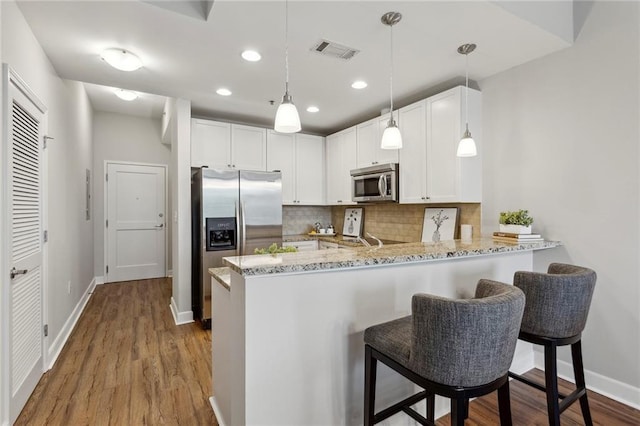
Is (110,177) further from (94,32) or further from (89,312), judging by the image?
(94,32)

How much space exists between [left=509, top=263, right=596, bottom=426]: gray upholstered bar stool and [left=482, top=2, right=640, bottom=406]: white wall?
0.78 m

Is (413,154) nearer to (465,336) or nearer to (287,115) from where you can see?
(287,115)

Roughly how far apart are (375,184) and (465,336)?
2.75 m

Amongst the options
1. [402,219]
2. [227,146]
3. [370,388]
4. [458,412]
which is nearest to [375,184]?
[402,219]

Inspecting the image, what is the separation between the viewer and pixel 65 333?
3189 millimetres

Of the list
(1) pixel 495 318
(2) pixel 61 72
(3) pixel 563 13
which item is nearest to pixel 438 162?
(3) pixel 563 13

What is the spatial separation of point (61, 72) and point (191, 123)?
125 centimetres

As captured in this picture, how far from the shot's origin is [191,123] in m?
3.80

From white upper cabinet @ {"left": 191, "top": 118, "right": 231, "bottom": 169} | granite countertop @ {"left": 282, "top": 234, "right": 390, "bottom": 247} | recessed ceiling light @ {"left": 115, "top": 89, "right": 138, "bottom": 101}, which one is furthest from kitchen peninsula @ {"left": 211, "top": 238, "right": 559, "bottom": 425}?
recessed ceiling light @ {"left": 115, "top": 89, "right": 138, "bottom": 101}

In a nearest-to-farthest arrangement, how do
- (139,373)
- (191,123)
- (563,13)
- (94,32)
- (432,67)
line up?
(94,32) < (563,13) < (139,373) < (432,67) < (191,123)

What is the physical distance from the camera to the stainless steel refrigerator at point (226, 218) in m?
3.56

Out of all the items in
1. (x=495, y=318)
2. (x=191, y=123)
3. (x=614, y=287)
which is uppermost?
(x=191, y=123)

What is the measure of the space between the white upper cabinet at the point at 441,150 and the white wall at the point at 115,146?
15.3ft

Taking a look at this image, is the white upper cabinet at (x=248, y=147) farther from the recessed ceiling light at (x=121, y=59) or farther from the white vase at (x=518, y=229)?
the white vase at (x=518, y=229)
